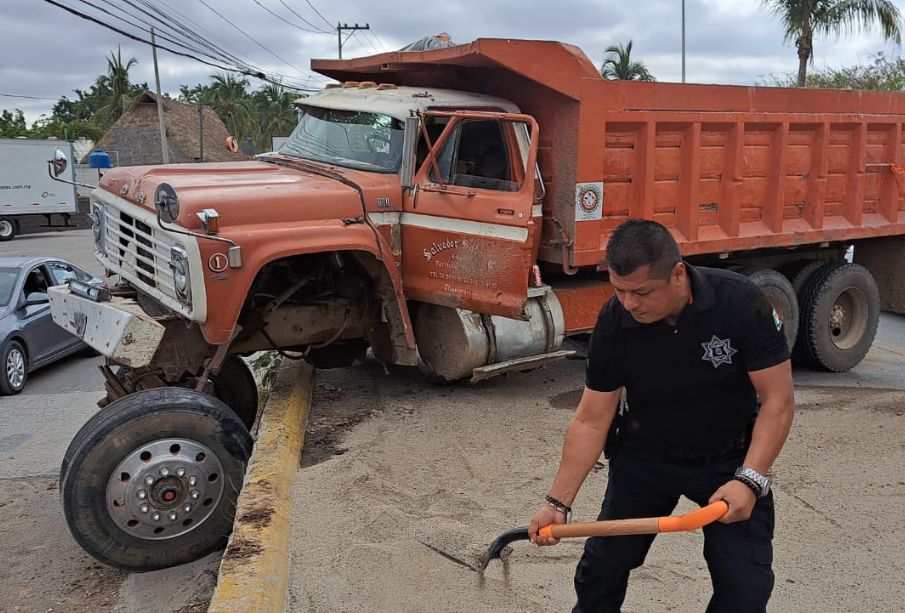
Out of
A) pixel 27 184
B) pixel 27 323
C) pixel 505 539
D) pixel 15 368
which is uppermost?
pixel 27 184

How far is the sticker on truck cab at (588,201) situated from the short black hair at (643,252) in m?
3.79

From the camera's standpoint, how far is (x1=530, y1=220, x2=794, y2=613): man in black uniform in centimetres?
265

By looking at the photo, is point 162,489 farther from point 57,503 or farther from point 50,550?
point 57,503

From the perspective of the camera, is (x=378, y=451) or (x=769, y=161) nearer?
(x=378, y=451)

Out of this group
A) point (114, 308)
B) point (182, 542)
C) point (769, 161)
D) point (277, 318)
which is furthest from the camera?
point (769, 161)

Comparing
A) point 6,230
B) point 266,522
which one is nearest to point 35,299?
point 266,522

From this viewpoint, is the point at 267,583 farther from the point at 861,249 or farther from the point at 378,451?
the point at 861,249

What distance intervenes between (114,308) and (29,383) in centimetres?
560

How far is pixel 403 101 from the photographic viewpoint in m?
6.27

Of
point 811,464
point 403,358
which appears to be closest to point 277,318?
point 403,358

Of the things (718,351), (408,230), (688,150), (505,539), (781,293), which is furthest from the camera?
(781,293)

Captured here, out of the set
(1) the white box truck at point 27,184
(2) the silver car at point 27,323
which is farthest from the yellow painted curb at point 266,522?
(1) the white box truck at point 27,184

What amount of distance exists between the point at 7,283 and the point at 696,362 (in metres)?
9.52

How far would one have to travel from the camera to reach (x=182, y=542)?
4633 mm
